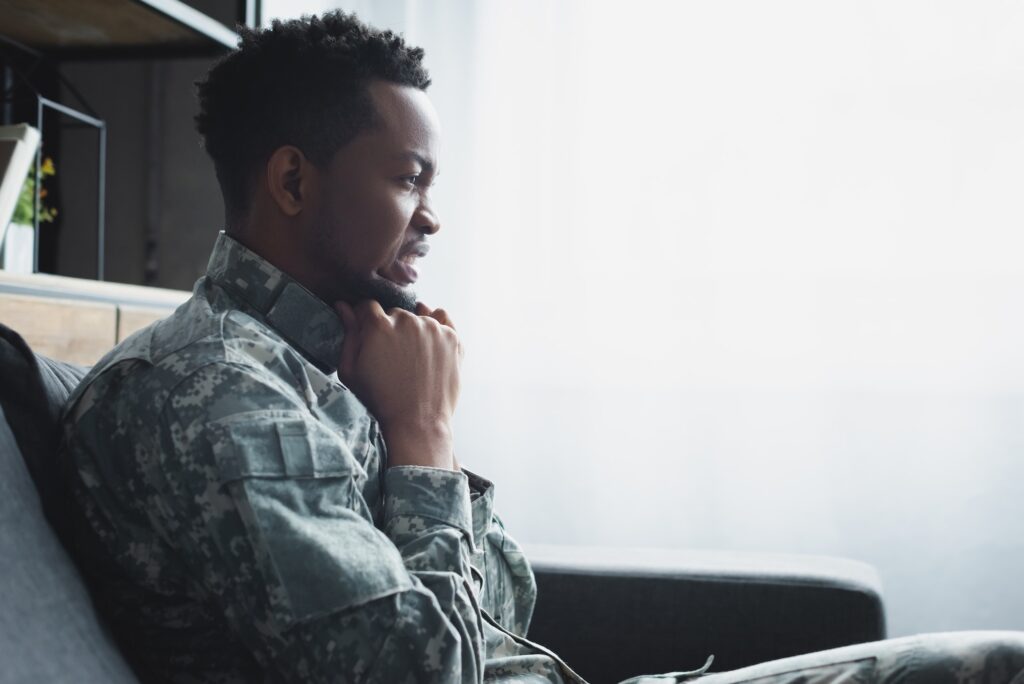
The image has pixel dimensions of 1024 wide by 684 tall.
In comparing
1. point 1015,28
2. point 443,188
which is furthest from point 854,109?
point 443,188

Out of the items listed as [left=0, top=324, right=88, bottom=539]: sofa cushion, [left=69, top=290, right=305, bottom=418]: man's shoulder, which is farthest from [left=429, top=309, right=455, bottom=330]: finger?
[left=0, top=324, right=88, bottom=539]: sofa cushion

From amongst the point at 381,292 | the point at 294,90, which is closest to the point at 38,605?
the point at 381,292

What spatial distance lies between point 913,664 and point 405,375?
0.54 meters

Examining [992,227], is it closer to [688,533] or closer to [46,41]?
[688,533]

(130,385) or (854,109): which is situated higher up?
(854,109)

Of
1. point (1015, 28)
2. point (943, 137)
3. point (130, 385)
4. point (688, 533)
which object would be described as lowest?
point (688, 533)

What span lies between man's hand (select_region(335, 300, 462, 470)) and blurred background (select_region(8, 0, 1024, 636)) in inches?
49.2

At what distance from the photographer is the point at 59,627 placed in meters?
0.64

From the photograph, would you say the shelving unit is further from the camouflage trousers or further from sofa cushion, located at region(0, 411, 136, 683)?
the camouflage trousers

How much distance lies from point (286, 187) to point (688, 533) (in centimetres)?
180

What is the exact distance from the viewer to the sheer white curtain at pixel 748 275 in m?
2.25

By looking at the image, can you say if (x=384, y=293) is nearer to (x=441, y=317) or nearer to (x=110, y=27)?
(x=441, y=317)

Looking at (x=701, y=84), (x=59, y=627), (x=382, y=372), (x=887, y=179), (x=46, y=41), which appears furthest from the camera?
(x=701, y=84)

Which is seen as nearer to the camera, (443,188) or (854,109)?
(854,109)
